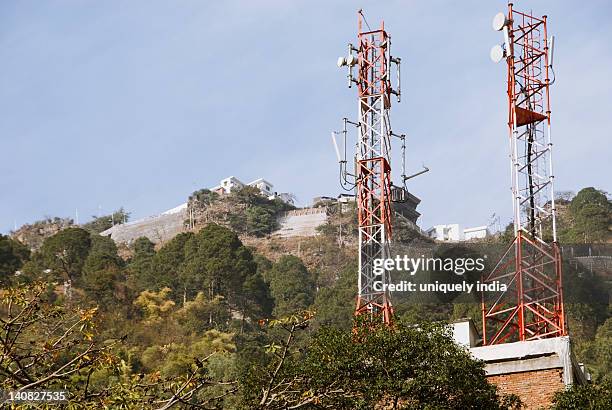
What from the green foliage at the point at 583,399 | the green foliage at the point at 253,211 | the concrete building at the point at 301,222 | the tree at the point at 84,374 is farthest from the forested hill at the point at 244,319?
the concrete building at the point at 301,222

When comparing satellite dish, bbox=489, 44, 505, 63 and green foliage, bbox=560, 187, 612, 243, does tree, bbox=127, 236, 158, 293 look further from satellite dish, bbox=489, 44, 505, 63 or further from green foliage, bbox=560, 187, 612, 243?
satellite dish, bbox=489, 44, 505, 63

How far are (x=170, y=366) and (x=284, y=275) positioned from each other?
25530mm

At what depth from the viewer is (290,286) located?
61.8 m

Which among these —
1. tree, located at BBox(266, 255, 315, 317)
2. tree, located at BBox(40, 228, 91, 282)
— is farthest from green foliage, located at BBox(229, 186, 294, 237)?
tree, located at BBox(40, 228, 91, 282)

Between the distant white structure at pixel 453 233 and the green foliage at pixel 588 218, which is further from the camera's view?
the distant white structure at pixel 453 233

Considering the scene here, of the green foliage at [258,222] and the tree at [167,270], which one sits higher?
the green foliage at [258,222]

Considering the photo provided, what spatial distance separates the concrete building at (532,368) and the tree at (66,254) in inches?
1677

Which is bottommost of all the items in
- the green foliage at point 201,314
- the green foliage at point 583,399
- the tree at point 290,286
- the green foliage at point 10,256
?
the green foliage at point 583,399

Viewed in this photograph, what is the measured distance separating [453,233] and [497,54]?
57759mm

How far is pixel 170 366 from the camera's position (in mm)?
38844

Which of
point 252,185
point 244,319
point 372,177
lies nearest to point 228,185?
point 252,185

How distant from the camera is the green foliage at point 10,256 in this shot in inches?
2136

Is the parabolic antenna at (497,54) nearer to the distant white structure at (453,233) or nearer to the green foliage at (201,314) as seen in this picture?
the green foliage at (201,314)

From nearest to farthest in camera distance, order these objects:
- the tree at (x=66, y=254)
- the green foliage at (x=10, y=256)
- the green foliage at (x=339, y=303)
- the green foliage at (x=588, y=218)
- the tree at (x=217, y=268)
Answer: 1. the green foliage at (x=339, y=303)
2. the green foliage at (x=10, y=256)
3. the tree at (x=217, y=268)
4. the tree at (x=66, y=254)
5. the green foliage at (x=588, y=218)
